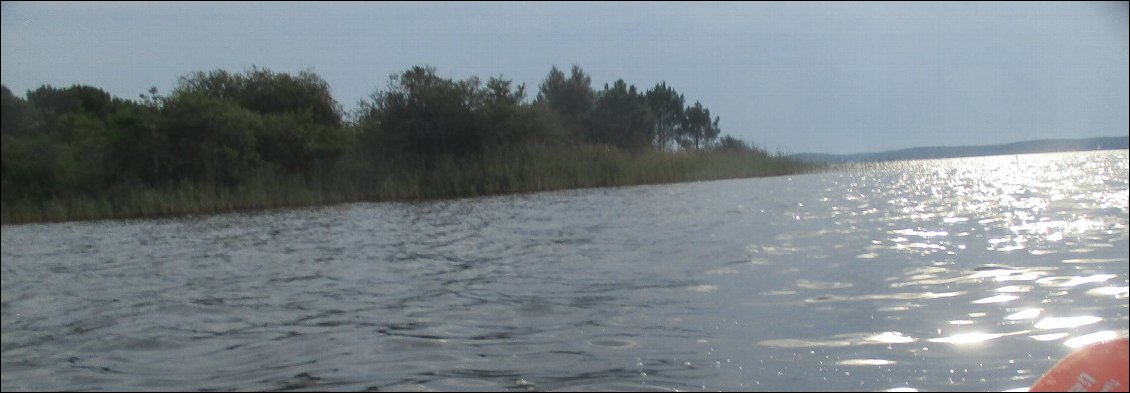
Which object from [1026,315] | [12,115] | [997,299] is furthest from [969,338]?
[12,115]

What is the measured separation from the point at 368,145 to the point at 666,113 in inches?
442

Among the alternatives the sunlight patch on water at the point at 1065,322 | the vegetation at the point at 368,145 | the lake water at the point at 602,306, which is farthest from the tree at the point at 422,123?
the sunlight patch on water at the point at 1065,322

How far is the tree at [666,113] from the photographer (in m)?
33.0

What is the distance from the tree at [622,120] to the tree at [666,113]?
39 cm

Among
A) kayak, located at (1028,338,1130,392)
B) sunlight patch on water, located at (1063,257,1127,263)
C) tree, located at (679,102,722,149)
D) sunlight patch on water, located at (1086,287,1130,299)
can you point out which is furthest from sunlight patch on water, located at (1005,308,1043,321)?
tree, located at (679,102,722,149)

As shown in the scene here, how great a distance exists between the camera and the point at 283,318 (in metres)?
6.46

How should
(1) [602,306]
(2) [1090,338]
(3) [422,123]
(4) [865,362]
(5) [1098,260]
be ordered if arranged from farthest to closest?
(3) [422,123] < (5) [1098,260] < (1) [602,306] < (2) [1090,338] < (4) [865,362]

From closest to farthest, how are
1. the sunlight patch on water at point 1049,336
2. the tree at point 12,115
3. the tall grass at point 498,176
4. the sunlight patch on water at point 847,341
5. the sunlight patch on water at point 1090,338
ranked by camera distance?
the sunlight patch on water at point 1090,338, the sunlight patch on water at point 1049,336, the sunlight patch on water at point 847,341, the tree at point 12,115, the tall grass at point 498,176

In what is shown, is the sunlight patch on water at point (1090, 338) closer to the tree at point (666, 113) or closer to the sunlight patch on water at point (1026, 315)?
the sunlight patch on water at point (1026, 315)

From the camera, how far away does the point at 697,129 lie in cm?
3072

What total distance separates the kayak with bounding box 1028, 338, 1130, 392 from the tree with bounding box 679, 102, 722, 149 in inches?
1051

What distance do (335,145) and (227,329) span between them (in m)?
27.1

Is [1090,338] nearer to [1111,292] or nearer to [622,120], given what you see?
[1111,292]

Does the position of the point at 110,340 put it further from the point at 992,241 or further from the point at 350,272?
the point at 992,241
